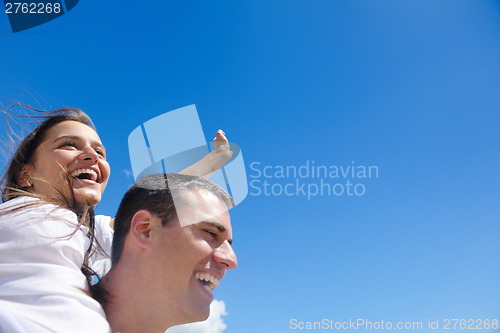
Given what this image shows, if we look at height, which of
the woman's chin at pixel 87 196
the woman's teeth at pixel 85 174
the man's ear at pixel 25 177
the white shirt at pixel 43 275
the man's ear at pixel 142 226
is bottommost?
the white shirt at pixel 43 275

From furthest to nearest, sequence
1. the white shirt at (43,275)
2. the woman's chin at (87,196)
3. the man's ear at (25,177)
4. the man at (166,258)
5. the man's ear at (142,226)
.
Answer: the man's ear at (25,177) < the woman's chin at (87,196) < the man's ear at (142,226) < the man at (166,258) < the white shirt at (43,275)

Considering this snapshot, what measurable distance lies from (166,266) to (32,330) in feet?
2.60

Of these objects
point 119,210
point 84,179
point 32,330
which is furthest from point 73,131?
point 32,330

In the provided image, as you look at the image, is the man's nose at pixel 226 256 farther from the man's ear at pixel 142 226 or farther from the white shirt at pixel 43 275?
the white shirt at pixel 43 275

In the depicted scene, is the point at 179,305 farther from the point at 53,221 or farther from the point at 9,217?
the point at 9,217

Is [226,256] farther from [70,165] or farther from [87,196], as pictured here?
[70,165]

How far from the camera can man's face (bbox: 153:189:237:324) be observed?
9.06ft

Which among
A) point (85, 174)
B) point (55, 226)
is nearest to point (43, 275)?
point (55, 226)

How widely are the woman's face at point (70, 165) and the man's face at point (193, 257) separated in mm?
1119

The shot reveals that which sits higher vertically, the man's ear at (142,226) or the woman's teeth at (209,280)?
the man's ear at (142,226)

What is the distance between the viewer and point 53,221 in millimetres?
2828

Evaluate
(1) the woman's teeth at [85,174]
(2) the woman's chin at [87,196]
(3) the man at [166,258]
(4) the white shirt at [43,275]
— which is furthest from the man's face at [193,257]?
(1) the woman's teeth at [85,174]

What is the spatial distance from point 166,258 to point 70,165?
1392 millimetres

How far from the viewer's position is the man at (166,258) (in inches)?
108
